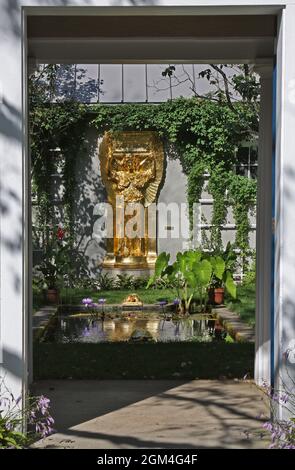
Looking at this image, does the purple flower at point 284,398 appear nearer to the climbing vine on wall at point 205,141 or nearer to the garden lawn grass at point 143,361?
the garden lawn grass at point 143,361

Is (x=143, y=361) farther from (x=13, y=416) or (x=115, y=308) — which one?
(x=115, y=308)

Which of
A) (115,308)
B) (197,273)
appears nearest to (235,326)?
(197,273)

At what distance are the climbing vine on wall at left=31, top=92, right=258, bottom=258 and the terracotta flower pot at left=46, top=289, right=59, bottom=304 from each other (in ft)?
8.08

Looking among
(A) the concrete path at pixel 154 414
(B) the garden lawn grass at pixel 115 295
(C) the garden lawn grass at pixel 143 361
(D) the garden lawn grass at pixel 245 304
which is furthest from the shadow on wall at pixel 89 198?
(A) the concrete path at pixel 154 414

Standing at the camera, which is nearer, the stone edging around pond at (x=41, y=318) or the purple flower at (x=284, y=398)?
the purple flower at (x=284, y=398)

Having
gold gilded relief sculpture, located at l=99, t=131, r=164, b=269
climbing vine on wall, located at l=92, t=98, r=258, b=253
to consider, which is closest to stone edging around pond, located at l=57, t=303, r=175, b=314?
gold gilded relief sculpture, located at l=99, t=131, r=164, b=269

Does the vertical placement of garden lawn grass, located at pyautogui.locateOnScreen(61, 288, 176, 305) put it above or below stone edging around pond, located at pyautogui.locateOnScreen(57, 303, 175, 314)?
above

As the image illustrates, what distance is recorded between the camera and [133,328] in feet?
41.7

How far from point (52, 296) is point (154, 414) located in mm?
8997

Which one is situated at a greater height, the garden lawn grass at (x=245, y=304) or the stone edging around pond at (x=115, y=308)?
the garden lawn grass at (x=245, y=304)

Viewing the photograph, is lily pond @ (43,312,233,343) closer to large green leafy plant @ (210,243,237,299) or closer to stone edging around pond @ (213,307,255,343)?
stone edging around pond @ (213,307,255,343)

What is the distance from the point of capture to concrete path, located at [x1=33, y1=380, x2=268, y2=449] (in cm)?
573

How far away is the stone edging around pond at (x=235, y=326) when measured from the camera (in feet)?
36.3

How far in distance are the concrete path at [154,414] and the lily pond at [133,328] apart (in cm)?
348
